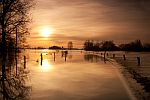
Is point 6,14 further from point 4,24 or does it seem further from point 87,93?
point 87,93

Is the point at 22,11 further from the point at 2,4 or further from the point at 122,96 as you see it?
the point at 122,96

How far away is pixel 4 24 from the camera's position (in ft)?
112

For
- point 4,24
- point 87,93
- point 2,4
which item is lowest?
point 87,93

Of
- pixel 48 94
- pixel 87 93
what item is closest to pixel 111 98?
pixel 87 93

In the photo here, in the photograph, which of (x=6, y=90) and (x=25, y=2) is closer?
(x=6, y=90)

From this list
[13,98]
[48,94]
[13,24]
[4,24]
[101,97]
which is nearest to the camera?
[13,98]

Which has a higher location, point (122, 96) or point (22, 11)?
point (22, 11)

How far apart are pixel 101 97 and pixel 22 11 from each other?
2674cm

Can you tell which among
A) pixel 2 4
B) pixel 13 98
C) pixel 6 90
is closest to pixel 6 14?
pixel 2 4

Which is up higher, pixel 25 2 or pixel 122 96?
pixel 25 2

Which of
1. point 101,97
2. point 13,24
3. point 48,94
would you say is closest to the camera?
point 101,97

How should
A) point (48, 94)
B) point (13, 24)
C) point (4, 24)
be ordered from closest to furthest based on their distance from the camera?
point (48, 94) < point (4, 24) < point (13, 24)

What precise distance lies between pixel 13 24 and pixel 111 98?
27.0 metres

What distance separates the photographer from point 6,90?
13422 millimetres
